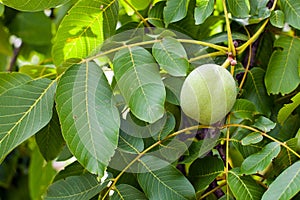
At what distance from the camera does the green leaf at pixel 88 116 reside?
800mm

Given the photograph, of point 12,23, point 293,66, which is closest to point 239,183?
point 293,66

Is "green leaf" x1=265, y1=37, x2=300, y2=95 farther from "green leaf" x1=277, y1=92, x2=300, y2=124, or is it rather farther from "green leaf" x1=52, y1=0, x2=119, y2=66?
"green leaf" x1=52, y1=0, x2=119, y2=66

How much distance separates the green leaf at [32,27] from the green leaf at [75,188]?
83 centimetres

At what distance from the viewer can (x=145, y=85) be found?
0.84 metres

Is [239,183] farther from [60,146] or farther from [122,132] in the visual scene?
[60,146]

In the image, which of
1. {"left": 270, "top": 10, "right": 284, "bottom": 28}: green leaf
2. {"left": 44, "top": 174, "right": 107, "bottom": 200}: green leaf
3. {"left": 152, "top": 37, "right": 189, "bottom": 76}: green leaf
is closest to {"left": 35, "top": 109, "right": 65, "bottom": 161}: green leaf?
{"left": 44, "top": 174, "right": 107, "bottom": 200}: green leaf

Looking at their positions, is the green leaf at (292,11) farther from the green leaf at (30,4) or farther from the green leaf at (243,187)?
the green leaf at (30,4)

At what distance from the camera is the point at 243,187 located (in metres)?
0.84

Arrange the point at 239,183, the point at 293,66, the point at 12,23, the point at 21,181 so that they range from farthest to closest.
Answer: the point at 21,181
the point at 12,23
the point at 293,66
the point at 239,183

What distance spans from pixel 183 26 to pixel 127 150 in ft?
1.09

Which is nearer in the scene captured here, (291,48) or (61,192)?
(61,192)

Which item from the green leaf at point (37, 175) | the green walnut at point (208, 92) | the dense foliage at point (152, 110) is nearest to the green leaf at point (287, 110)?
the dense foliage at point (152, 110)

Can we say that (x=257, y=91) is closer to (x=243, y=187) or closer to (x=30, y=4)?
(x=243, y=187)

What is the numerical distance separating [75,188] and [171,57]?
0.28m
